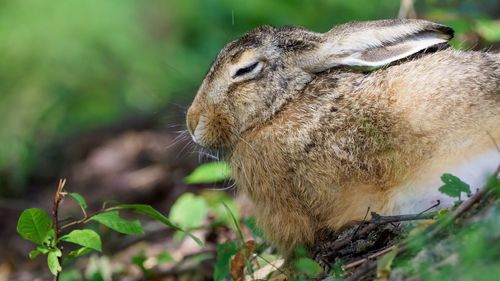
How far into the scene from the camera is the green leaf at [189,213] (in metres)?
5.88

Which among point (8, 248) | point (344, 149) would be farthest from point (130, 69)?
point (344, 149)

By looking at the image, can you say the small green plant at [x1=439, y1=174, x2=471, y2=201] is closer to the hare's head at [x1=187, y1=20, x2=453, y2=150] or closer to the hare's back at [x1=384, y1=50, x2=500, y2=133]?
the hare's back at [x1=384, y1=50, x2=500, y2=133]

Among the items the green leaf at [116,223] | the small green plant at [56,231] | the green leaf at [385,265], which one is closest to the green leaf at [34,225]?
the small green plant at [56,231]

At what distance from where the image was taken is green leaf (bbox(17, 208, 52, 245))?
4.72 meters

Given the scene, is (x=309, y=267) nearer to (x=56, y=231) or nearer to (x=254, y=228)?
(x=254, y=228)

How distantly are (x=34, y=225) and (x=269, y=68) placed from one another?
147cm

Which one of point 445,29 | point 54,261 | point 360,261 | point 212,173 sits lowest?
point 54,261

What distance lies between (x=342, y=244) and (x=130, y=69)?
5697mm

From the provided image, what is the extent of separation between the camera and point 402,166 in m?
4.70

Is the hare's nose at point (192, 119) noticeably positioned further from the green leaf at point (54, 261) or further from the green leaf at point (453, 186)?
the green leaf at point (453, 186)

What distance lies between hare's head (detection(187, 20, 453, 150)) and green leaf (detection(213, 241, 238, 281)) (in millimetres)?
528

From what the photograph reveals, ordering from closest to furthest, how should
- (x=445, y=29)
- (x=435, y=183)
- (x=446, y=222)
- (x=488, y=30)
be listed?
1. (x=446, y=222)
2. (x=435, y=183)
3. (x=445, y=29)
4. (x=488, y=30)

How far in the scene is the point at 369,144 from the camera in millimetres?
4805

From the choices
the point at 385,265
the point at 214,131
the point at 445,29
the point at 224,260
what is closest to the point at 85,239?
the point at 224,260
